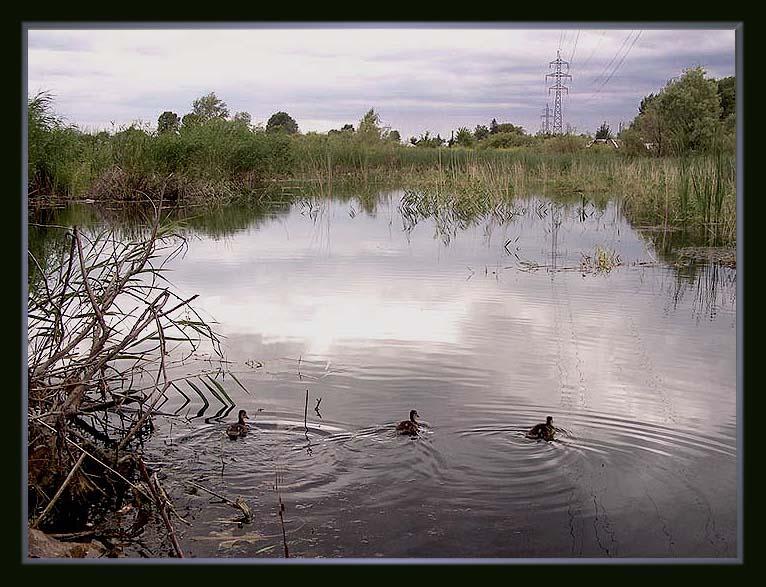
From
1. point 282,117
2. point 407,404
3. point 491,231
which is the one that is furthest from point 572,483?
point 491,231

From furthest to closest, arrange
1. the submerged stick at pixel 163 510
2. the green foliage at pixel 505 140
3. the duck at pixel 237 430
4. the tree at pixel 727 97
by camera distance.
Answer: the green foliage at pixel 505 140 < the tree at pixel 727 97 < the duck at pixel 237 430 < the submerged stick at pixel 163 510

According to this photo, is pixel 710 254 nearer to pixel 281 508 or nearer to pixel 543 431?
pixel 543 431

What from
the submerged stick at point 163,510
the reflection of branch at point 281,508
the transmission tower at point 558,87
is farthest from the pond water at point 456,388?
the transmission tower at point 558,87

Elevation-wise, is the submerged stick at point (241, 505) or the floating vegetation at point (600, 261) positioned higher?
the floating vegetation at point (600, 261)

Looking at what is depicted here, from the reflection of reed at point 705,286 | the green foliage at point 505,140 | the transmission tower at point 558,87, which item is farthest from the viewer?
the green foliage at point 505,140

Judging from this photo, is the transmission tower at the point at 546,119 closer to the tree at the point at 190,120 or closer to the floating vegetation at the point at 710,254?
the floating vegetation at the point at 710,254

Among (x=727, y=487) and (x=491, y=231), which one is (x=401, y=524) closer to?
(x=727, y=487)

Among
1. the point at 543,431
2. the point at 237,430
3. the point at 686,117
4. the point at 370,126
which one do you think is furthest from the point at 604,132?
the point at 237,430

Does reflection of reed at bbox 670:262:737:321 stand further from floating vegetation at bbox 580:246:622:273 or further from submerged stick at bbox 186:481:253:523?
submerged stick at bbox 186:481:253:523
